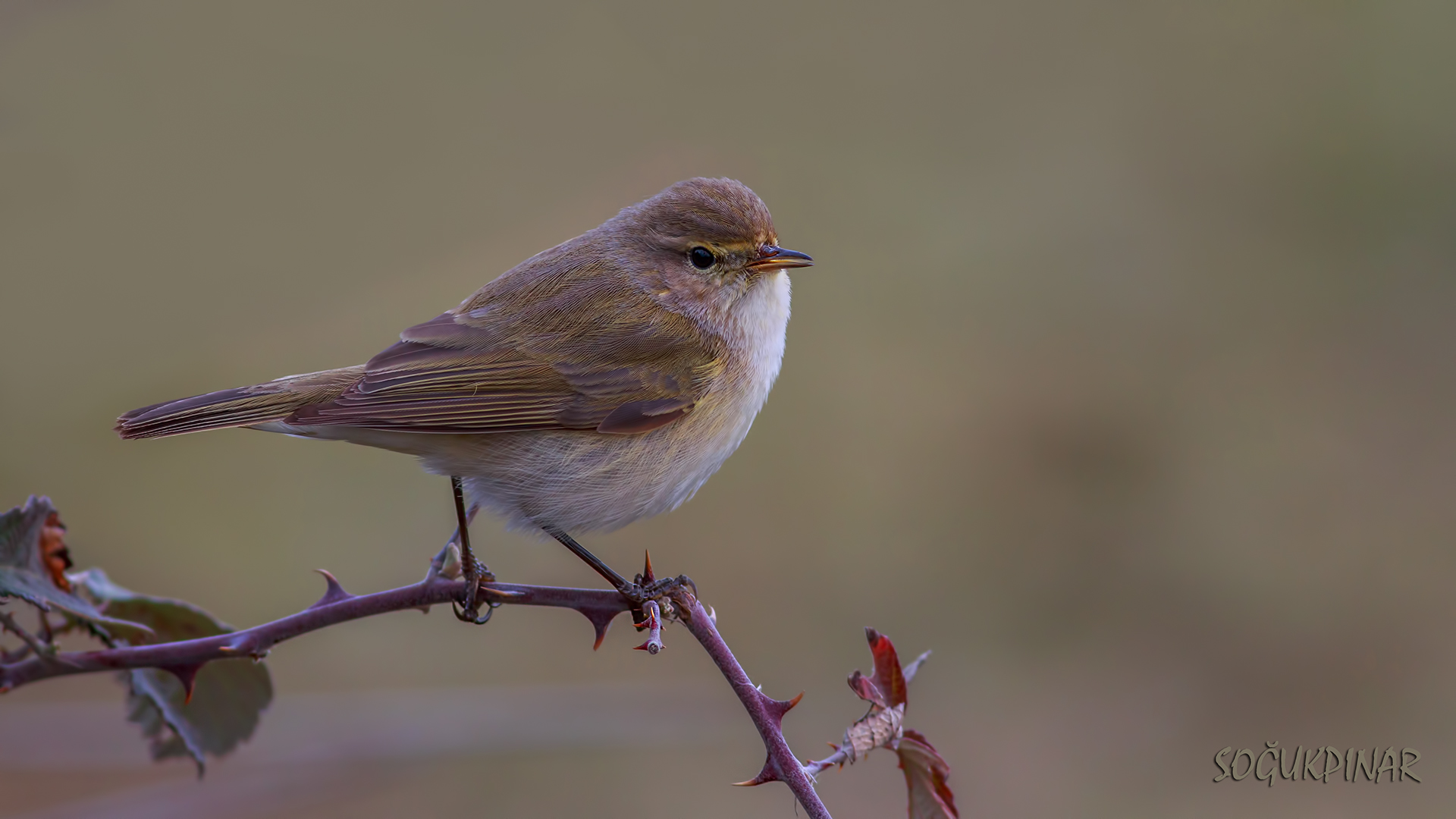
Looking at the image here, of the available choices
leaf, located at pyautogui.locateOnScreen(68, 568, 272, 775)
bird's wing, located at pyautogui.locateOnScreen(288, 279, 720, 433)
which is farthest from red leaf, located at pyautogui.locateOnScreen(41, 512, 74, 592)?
bird's wing, located at pyautogui.locateOnScreen(288, 279, 720, 433)

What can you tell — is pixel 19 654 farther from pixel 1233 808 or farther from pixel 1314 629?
pixel 1314 629

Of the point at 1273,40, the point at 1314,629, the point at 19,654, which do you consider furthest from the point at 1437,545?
the point at 19,654

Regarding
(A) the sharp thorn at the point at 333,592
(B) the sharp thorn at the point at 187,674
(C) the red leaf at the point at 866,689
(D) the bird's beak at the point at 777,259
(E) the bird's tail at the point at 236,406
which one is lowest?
(C) the red leaf at the point at 866,689

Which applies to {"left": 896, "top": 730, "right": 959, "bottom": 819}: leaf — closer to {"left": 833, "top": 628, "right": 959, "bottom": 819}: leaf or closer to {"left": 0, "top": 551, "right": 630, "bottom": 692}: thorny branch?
A: {"left": 833, "top": 628, "right": 959, "bottom": 819}: leaf

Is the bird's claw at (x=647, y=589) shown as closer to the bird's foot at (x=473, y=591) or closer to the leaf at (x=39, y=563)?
the bird's foot at (x=473, y=591)

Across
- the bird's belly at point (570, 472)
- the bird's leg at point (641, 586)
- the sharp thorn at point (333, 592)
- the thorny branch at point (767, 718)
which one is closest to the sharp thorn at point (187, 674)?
the sharp thorn at point (333, 592)

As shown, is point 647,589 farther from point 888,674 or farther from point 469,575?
point 888,674
